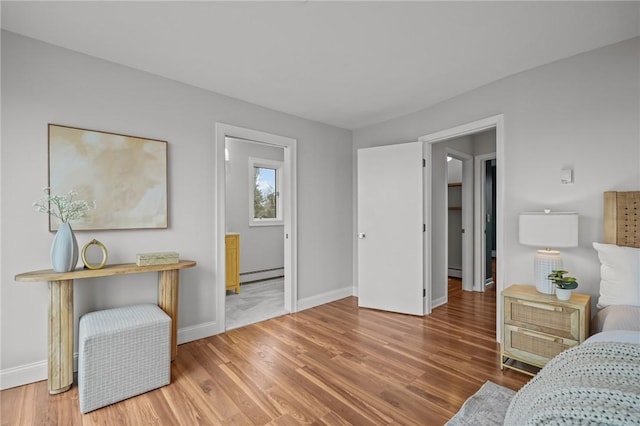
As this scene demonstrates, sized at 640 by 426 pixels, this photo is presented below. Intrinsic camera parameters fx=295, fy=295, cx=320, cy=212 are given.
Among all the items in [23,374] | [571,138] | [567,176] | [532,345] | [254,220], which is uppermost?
[571,138]

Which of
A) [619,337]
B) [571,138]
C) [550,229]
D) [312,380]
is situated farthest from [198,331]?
[571,138]

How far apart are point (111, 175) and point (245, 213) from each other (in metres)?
2.89

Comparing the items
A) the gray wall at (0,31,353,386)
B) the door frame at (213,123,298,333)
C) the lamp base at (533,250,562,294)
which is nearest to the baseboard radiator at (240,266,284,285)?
the door frame at (213,123,298,333)

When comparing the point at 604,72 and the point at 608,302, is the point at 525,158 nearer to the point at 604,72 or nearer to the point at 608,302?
the point at 604,72

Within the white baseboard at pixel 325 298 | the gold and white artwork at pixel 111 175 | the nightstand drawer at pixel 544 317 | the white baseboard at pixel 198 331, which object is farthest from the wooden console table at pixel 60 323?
the nightstand drawer at pixel 544 317

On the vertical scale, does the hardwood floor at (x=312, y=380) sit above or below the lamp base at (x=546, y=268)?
below

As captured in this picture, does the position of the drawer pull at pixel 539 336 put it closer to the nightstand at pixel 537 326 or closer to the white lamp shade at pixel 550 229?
the nightstand at pixel 537 326

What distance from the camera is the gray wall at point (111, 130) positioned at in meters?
2.07

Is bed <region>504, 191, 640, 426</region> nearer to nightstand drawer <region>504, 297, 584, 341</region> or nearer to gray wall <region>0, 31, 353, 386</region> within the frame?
nightstand drawer <region>504, 297, 584, 341</region>

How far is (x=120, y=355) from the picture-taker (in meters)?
1.96

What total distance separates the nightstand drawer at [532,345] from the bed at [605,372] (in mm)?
280

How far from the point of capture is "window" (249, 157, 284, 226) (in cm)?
539

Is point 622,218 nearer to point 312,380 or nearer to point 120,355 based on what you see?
point 312,380

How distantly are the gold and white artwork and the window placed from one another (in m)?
2.69
